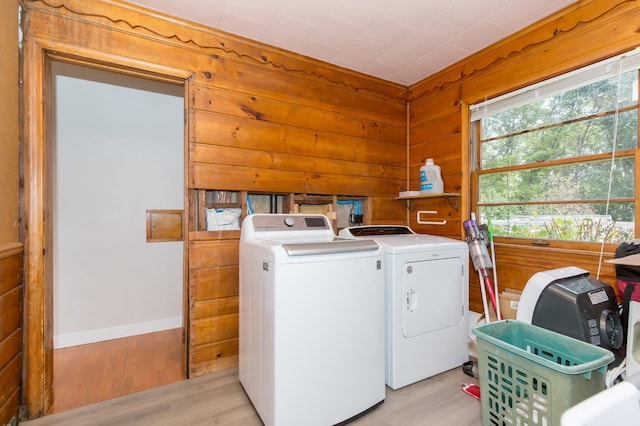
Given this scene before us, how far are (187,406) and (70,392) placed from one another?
819 millimetres

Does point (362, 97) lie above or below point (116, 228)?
above

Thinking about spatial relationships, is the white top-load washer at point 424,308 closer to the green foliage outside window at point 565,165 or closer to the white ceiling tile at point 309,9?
the green foliage outside window at point 565,165

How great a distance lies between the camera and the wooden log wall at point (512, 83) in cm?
179

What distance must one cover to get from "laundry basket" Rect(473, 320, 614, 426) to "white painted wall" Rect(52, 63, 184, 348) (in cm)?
279

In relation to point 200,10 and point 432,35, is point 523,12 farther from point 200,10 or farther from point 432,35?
point 200,10

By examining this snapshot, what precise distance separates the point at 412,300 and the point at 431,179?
117 centimetres

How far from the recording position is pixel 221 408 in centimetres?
177

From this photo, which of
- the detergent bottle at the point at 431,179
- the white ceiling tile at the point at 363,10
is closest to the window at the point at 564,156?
the detergent bottle at the point at 431,179

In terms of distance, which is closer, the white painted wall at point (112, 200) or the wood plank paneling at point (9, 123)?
the wood plank paneling at point (9, 123)

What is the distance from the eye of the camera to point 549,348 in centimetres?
138

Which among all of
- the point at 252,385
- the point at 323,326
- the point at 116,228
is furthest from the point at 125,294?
the point at 323,326

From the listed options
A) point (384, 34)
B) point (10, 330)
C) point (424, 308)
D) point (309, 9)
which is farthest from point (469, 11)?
point (10, 330)

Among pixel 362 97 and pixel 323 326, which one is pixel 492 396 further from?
pixel 362 97

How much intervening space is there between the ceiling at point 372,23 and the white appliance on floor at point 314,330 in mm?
1455
